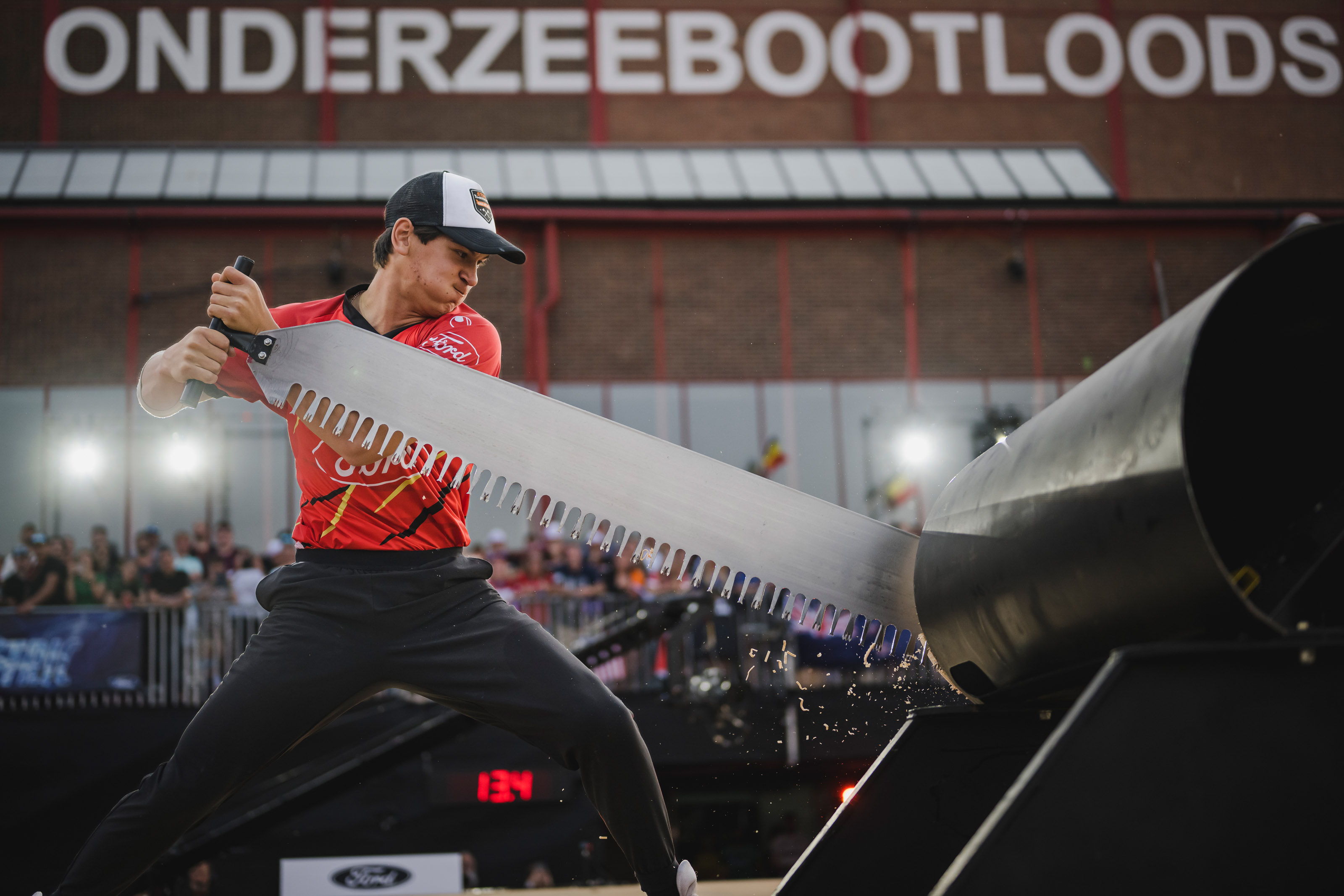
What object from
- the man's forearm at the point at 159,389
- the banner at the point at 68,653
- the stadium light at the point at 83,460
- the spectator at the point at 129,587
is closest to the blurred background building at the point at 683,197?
the stadium light at the point at 83,460

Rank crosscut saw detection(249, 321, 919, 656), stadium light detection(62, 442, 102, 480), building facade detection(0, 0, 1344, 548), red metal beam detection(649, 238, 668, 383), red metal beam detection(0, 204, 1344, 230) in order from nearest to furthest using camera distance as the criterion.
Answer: crosscut saw detection(249, 321, 919, 656) < stadium light detection(62, 442, 102, 480) < red metal beam detection(0, 204, 1344, 230) < building facade detection(0, 0, 1344, 548) < red metal beam detection(649, 238, 668, 383)

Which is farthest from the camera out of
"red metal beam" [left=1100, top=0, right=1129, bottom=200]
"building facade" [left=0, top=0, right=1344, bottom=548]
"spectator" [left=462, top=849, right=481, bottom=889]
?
"red metal beam" [left=1100, top=0, right=1129, bottom=200]

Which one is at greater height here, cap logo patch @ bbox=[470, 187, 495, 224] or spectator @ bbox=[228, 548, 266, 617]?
cap logo patch @ bbox=[470, 187, 495, 224]

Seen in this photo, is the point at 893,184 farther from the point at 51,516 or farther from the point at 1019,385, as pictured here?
the point at 51,516

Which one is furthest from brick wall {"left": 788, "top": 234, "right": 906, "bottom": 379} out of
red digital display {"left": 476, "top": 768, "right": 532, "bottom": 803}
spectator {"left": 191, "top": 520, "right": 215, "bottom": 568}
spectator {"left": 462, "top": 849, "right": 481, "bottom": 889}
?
spectator {"left": 462, "top": 849, "right": 481, "bottom": 889}

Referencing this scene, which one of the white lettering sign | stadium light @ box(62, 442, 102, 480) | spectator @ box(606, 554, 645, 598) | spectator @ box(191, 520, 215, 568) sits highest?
the white lettering sign

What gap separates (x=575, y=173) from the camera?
1812cm

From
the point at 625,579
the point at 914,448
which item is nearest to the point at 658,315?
the point at 914,448

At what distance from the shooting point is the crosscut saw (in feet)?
7.78

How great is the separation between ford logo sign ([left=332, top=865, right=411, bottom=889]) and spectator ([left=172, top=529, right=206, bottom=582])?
15.2ft

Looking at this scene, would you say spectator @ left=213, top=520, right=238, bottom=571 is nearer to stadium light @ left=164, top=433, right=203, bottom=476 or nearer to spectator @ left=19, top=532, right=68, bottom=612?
spectator @ left=19, top=532, right=68, bottom=612

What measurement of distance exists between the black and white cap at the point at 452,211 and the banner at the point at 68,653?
931 cm

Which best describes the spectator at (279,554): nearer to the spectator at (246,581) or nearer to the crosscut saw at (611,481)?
the spectator at (246,581)

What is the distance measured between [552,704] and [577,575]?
9.33 meters
